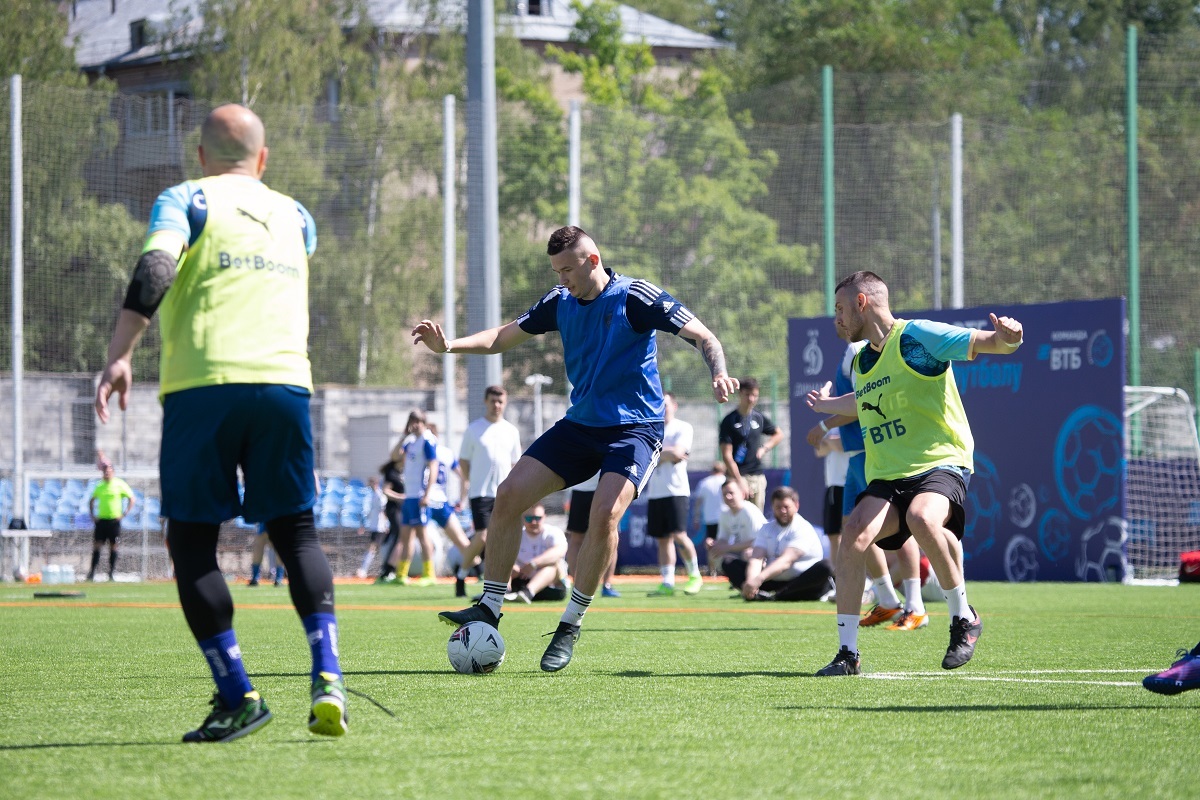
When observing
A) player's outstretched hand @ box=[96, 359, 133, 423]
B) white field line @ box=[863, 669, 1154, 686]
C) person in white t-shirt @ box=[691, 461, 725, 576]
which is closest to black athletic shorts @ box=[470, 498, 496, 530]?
person in white t-shirt @ box=[691, 461, 725, 576]

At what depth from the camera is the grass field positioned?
399 centimetres

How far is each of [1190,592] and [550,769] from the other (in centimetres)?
1323

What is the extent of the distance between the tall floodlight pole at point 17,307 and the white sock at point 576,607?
19.1 meters

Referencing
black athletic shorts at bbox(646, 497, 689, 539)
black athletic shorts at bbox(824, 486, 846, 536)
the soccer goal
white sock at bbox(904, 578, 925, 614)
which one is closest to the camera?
white sock at bbox(904, 578, 925, 614)

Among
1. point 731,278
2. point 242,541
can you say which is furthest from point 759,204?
point 242,541

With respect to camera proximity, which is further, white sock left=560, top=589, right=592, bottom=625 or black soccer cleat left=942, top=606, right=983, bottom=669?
white sock left=560, top=589, right=592, bottom=625

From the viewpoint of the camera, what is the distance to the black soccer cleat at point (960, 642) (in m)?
7.05

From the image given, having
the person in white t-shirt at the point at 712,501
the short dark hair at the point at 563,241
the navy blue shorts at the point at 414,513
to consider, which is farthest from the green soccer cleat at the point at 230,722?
the person in white t-shirt at the point at 712,501

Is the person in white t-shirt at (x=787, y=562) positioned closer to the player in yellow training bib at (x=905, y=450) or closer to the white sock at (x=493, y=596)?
the player in yellow training bib at (x=905, y=450)

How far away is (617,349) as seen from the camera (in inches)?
290

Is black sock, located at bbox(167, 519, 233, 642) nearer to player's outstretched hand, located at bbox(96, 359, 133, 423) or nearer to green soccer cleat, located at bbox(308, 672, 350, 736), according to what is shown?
green soccer cleat, located at bbox(308, 672, 350, 736)

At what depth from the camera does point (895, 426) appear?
24.1ft

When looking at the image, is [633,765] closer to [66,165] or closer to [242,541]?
[242,541]

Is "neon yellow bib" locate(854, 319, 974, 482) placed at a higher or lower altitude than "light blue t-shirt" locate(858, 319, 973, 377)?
lower
